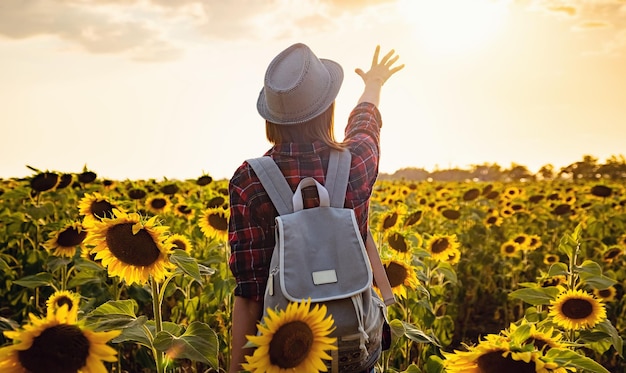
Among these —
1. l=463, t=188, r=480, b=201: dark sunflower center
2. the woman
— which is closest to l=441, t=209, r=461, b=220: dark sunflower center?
l=463, t=188, r=480, b=201: dark sunflower center

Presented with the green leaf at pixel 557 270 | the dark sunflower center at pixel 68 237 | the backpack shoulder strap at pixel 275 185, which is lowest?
the green leaf at pixel 557 270

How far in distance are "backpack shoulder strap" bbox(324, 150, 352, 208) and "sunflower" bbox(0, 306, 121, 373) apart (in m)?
0.97

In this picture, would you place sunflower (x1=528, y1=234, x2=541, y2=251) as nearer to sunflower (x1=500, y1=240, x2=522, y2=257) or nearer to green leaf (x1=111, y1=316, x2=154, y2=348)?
sunflower (x1=500, y1=240, x2=522, y2=257)

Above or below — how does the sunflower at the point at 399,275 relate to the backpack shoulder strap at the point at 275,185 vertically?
below

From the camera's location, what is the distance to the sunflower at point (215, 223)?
4.89m

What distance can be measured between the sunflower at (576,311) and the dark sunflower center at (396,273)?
2.74 feet

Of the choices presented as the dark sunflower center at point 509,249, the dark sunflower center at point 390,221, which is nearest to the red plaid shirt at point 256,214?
the dark sunflower center at point 390,221

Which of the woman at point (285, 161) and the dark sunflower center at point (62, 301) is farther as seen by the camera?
the dark sunflower center at point (62, 301)

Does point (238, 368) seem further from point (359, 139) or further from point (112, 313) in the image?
point (359, 139)

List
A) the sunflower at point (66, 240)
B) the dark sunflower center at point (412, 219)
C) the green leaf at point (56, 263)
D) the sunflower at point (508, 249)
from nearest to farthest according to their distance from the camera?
the green leaf at point (56, 263) < the sunflower at point (66, 240) < the dark sunflower center at point (412, 219) < the sunflower at point (508, 249)

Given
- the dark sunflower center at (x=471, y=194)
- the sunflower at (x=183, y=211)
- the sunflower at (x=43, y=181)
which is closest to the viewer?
the sunflower at (x=43, y=181)

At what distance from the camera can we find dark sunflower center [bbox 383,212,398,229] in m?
4.73

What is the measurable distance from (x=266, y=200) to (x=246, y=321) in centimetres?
44

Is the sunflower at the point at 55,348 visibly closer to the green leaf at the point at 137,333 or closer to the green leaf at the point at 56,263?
the green leaf at the point at 137,333
